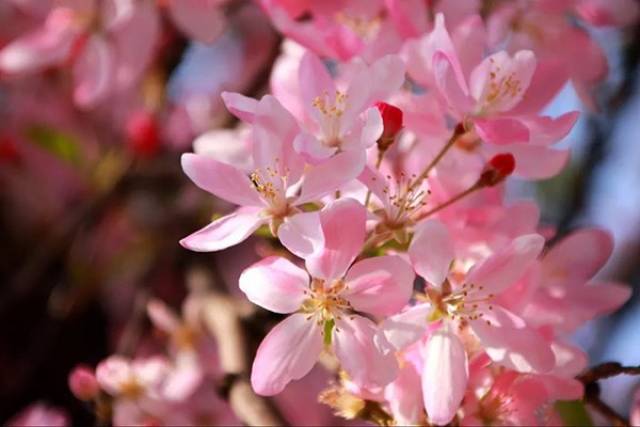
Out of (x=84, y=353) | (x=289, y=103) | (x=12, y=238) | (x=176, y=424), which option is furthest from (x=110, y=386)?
(x=12, y=238)

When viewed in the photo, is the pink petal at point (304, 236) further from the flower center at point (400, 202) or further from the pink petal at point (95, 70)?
the pink petal at point (95, 70)

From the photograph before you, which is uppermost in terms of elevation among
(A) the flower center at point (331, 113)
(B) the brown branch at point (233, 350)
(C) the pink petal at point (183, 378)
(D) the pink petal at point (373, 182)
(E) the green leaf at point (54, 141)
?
(A) the flower center at point (331, 113)

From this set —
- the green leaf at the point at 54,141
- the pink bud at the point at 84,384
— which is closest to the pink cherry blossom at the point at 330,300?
the pink bud at the point at 84,384

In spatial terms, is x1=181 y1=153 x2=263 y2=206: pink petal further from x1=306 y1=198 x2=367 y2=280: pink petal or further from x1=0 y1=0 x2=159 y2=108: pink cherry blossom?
x1=0 y1=0 x2=159 y2=108: pink cherry blossom

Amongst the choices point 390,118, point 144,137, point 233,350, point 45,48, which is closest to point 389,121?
point 390,118

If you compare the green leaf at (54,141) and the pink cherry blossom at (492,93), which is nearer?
the pink cherry blossom at (492,93)

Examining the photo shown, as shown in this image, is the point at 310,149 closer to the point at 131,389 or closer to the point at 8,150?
the point at 131,389
